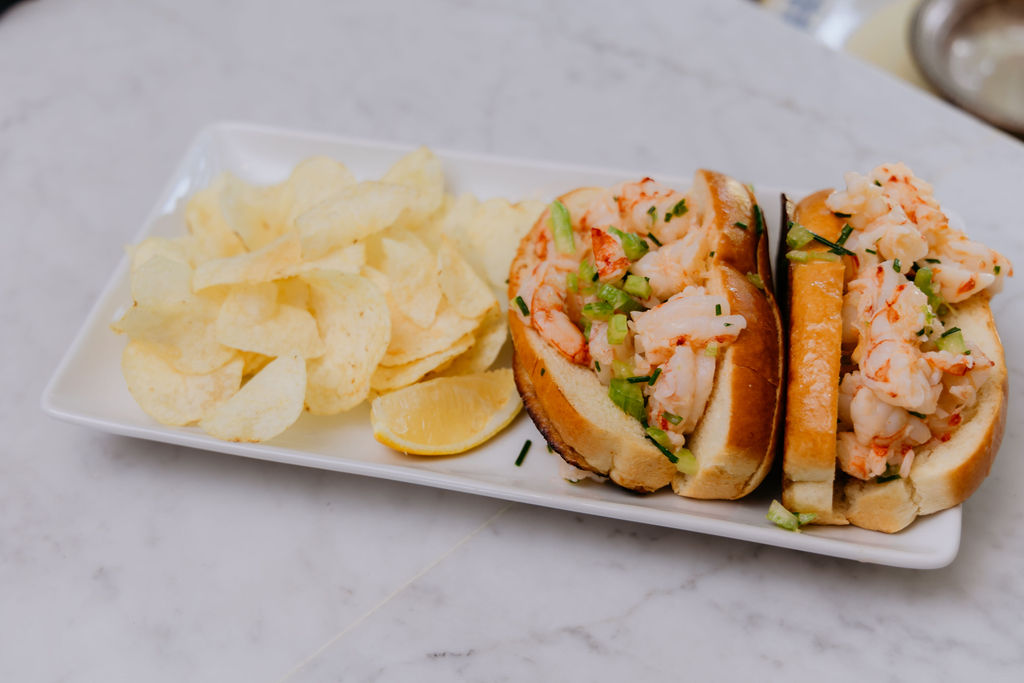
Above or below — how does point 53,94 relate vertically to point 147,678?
above

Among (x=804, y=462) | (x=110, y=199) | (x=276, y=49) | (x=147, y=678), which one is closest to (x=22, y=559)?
(x=147, y=678)

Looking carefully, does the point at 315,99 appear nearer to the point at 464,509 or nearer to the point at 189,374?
the point at 189,374

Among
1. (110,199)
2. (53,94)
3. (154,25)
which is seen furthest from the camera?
(154,25)

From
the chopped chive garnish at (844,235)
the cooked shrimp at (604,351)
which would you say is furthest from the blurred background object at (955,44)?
the cooked shrimp at (604,351)

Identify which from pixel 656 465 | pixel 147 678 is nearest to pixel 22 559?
pixel 147 678

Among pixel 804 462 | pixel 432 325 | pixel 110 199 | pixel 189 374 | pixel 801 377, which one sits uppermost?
pixel 801 377

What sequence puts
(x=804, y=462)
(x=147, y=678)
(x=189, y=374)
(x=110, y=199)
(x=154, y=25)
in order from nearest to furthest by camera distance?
(x=804, y=462) < (x=147, y=678) < (x=189, y=374) < (x=110, y=199) < (x=154, y=25)

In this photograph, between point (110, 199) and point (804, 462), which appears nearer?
point (804, 462)

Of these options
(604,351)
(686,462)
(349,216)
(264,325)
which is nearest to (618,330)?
(604,351)
